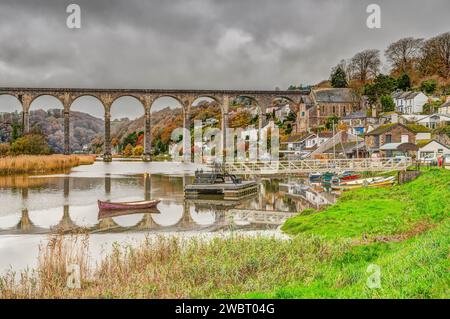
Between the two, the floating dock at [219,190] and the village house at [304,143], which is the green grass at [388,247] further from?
the village house at [304,143]

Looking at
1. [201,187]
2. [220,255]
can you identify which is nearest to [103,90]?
[201,187]

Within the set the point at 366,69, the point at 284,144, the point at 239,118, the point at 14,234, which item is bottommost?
the point at 14,234

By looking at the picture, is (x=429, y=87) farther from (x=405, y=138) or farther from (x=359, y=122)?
(x=405, y=138)

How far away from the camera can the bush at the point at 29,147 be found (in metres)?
64.4

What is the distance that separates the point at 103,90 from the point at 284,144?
1465 inches

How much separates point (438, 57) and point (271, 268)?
339ft

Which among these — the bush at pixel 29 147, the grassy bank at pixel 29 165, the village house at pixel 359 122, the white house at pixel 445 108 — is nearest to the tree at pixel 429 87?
the white house at pixel 445 108

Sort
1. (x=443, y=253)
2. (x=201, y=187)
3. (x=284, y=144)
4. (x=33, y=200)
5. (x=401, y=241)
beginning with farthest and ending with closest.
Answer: (x=284, y=144)
(x=201, y=187)
(x=33, y=200)
(x=401, y=241)
(x=443, y=253)

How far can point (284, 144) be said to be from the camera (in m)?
93.4

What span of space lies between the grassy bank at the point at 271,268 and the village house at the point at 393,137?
41497 mm

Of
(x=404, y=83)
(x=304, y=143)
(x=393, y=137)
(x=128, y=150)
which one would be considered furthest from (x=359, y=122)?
(x=128, y=150)
